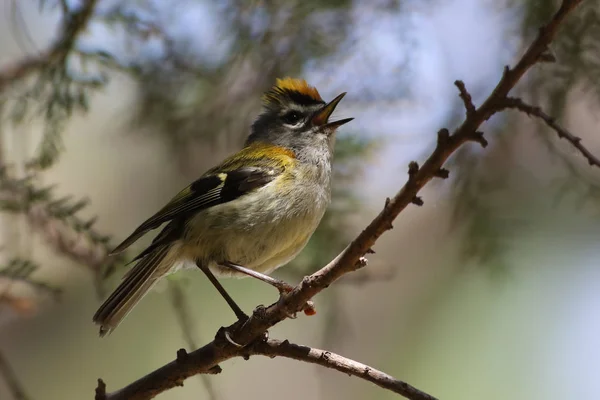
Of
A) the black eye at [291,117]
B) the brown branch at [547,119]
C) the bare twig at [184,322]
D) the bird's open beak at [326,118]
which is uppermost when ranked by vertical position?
the black eye at [291,117]

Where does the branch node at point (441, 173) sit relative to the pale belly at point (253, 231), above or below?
below

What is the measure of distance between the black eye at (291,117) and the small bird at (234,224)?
355 mm

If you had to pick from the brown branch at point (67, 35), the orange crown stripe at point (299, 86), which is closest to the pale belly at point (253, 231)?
the orange crown stripe at point (299, 86)

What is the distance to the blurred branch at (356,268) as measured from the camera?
110 cm

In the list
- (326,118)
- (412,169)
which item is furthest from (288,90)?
(412,169)

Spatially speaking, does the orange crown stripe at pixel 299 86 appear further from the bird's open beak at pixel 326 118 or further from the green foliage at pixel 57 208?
the green foliage at pixel 57 208

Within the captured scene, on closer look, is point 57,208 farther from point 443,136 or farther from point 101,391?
point 443,136

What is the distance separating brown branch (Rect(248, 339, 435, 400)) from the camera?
1392mm

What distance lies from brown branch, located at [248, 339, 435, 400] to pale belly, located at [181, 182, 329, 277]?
484 millimetres

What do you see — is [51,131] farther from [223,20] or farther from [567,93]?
[567,93]

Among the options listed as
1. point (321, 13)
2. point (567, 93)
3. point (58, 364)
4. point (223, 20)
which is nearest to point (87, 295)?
point (58, 364)

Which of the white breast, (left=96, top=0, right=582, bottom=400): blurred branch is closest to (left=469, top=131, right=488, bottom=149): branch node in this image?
(left=96, top=0, right=582, bottom=400): blurred branch

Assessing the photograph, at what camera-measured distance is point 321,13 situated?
2.59 meters

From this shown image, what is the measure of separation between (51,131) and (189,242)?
2.24ft
